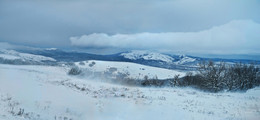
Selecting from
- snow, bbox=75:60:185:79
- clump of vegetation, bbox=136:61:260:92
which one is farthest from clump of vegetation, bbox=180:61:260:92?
snow, bbox=75:60:185:79

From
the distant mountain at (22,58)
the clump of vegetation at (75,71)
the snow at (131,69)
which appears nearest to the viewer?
the distant mountain at (22,58)

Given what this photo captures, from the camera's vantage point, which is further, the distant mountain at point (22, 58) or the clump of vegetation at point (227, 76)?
the clump of vegetation at point (227, 76)

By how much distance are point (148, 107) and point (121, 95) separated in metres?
2.89

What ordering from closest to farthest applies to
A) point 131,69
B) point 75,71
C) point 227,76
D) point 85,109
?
1. point 85,109
2. point 75,71
3. point 227,76
4. point 131,69

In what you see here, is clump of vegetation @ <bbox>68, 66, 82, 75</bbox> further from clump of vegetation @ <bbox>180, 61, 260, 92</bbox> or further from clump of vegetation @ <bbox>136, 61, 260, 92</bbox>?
clump of vegetation @ <bbox>180, 61, 260, 92</bbox>

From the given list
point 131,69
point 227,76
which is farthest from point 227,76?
point 131,69

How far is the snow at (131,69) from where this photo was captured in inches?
798

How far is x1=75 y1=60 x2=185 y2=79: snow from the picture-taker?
20.3 metres

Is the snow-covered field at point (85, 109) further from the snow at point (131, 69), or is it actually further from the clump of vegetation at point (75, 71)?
the snow at point (131, 69)

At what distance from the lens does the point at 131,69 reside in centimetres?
2545

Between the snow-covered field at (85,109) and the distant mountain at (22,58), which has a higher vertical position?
the distant mountain at (22,58)

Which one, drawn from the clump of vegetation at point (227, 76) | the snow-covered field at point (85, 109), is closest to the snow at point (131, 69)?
the clump of vegetation at point (227, 76)

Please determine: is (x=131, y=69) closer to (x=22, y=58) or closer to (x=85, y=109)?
(x=22, y=58)

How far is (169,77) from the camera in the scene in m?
30.9
